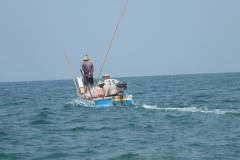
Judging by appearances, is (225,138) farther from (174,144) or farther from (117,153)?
(117,153)

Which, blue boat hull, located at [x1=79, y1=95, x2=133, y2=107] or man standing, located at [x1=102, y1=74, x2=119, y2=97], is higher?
man standing, located at [x1=102, y1=74, x2=119, y2=97]

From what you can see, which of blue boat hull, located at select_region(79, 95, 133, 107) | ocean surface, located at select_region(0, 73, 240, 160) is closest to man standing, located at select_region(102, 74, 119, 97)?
blue boat hull, located at select_region(79, 95, 133, 107)

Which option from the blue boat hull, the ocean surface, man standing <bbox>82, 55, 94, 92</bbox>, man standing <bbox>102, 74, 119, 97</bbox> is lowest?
the ocean surface

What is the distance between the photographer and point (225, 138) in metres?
13.2

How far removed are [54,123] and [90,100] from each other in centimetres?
556

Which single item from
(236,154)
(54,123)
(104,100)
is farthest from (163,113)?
(236,154)

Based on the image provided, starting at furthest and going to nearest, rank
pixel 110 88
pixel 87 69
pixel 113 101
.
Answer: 1. pixel 87 69
2. pixel 110 88
3. pixel 113 101

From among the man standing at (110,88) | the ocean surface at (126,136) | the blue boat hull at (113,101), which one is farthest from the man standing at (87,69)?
the ocean surface at (126,136)

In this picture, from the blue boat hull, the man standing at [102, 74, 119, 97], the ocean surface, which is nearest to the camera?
the ocean surface

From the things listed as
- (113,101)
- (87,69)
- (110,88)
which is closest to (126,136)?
(113,101)

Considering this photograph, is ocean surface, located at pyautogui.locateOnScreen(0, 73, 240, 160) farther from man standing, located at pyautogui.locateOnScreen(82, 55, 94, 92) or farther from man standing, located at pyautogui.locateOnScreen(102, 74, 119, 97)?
man standing, located at pyautogui.locateOnScreen(82, 55, 94, 92)

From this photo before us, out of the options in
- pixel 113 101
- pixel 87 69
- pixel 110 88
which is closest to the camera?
pixel 113 101

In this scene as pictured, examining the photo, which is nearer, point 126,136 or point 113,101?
point 126,136

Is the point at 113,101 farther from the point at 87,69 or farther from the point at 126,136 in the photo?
the point at 126,136
